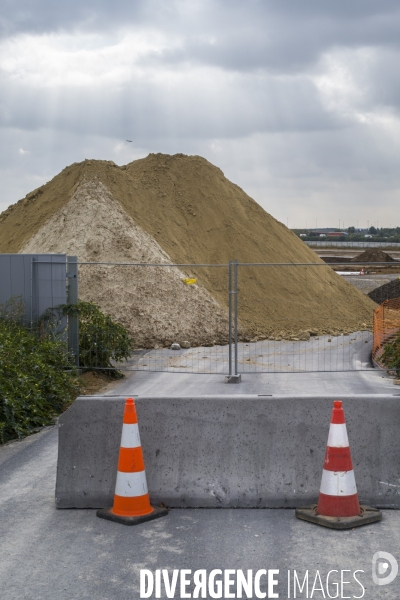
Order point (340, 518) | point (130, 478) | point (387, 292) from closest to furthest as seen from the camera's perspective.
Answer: point (340, 518)
point (130, 478)
point (387, 292)

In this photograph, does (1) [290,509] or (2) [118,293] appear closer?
(1) [290,509]

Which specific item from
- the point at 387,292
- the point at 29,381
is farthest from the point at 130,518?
the point at 387,292

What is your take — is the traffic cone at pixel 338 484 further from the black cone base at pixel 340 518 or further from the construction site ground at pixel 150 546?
the construction site ground at pixel 150 546

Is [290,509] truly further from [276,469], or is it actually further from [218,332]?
[218,332]

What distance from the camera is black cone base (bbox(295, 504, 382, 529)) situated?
5996 millimetres

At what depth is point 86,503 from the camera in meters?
6.59

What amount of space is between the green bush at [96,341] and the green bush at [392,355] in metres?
5.09

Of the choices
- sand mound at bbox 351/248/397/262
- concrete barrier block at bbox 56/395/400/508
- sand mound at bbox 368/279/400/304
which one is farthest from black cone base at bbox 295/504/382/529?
sand mound at bbox 351/248/397/262

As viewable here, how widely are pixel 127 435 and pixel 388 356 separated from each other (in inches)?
375

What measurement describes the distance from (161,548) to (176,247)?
19.8 metres

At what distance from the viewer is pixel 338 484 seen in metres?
6.11

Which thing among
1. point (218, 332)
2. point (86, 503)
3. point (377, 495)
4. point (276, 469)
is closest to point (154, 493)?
point (86, 503)

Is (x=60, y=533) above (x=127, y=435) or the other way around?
the other way around

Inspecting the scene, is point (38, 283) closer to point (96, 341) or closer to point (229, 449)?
point (96, 341)
